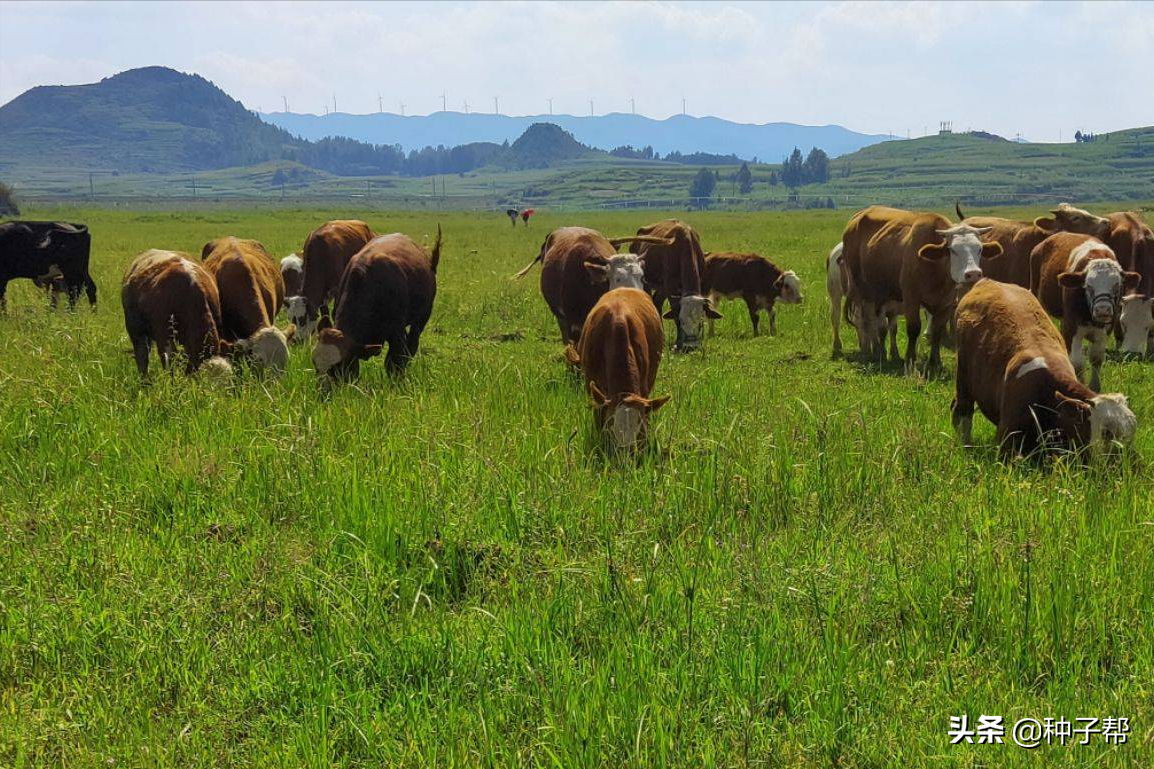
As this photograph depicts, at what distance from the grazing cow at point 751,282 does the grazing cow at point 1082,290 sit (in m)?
6.05

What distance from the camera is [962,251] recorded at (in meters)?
11.5

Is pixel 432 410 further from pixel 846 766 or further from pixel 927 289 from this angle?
pixel 927 289

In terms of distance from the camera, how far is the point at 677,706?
3490 millimetres

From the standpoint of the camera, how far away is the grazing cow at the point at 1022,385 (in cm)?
665

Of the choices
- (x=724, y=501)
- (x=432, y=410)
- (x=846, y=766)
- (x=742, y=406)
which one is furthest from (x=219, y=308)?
(x=846, y=766)

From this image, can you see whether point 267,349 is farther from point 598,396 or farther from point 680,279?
point 680,279

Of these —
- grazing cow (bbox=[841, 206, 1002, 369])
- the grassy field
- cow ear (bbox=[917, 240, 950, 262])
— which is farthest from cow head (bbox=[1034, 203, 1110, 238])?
the grassy field

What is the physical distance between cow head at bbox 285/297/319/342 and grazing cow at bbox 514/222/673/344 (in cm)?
373

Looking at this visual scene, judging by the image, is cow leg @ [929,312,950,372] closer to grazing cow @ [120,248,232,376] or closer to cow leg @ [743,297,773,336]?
cow leg @ [743,297,773,336]

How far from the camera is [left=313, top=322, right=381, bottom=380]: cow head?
966cm

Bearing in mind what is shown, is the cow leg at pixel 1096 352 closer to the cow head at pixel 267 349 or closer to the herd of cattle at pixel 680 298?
the herd of cattle at pixel 680 298

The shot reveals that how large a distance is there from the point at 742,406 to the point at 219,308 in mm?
5684

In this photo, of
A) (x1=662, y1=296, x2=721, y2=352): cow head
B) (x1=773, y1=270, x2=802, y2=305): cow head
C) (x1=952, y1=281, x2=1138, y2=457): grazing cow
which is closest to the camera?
(x1=952, y1=281, x2=1138, y2=457): grazing cow

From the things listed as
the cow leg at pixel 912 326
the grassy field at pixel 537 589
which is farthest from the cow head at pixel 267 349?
the cow leg at pixel 912 326
